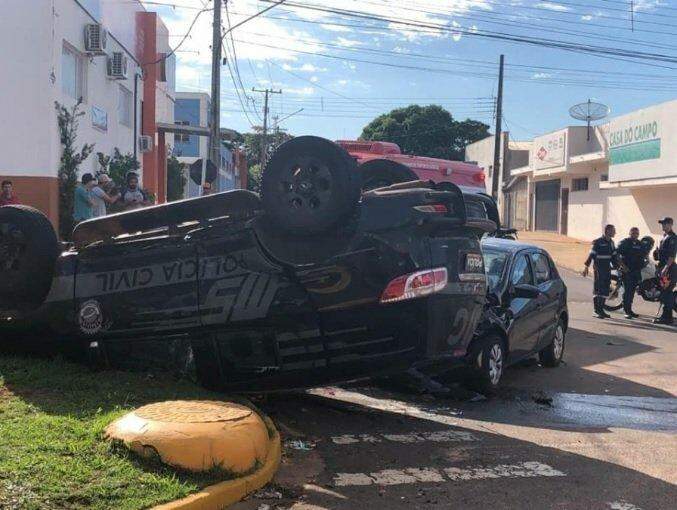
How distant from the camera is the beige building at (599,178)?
23938 millimetres

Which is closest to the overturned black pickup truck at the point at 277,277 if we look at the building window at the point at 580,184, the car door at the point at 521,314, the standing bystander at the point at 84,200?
the car door at the point at 521,314

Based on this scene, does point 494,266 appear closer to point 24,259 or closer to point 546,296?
point 546,296

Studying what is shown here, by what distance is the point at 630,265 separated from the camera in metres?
13.5

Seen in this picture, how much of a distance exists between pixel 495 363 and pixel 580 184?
28601 mm

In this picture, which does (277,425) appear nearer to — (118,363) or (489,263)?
(118,363)

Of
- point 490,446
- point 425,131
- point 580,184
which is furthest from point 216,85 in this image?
point 425,131

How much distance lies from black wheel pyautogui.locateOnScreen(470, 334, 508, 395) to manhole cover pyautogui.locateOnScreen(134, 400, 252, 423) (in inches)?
113

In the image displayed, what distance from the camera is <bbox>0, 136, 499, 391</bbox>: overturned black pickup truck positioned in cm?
505

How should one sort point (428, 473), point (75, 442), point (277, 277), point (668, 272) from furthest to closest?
1. point (668, 272)
2. point (277, 277)
3. point (428, 473)
4. point (75, 442)

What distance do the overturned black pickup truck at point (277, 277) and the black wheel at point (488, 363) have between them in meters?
1.43

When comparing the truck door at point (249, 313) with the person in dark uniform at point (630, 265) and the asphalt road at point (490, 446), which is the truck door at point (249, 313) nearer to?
the asphalt road at point (490, 446)

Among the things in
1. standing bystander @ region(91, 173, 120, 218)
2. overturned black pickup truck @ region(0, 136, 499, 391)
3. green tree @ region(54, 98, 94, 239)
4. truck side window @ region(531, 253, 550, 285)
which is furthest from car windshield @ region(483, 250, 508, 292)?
green tree @ region(54, 98, 94, 239)

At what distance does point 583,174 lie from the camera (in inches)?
1313

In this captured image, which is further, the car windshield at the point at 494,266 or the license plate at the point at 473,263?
the car windshield at the point at 494,266
